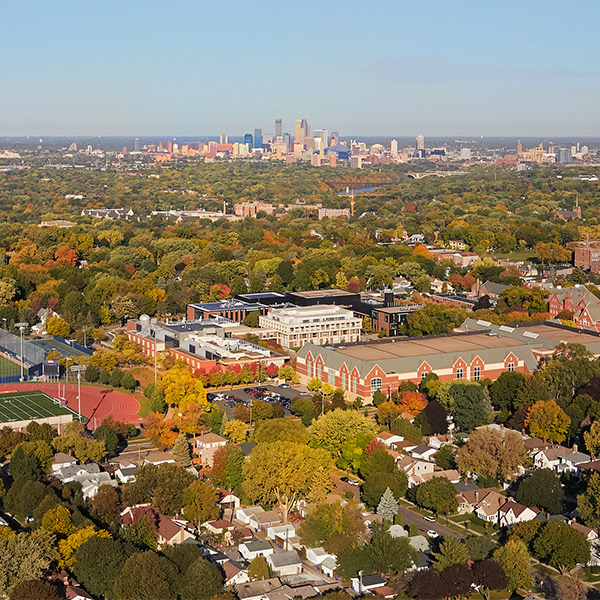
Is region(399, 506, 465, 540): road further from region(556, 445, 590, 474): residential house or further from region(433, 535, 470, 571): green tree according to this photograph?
region(556, 445, 590, 474): residential house

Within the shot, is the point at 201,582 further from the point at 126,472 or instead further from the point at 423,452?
the point at 423,452

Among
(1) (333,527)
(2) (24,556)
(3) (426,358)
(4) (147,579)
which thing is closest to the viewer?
(4) (147,579)

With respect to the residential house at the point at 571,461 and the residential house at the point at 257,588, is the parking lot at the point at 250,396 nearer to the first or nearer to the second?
the residential house at the point at 571,461

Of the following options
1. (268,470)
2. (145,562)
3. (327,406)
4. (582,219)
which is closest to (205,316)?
(327,406)

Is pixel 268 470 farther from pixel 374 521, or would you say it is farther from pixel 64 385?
pixel 64 385

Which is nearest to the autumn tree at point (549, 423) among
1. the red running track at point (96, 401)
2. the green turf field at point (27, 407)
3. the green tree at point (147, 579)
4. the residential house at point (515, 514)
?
the residential house at point (515, 514)

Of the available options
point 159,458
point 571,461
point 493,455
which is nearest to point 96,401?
point 159,458
